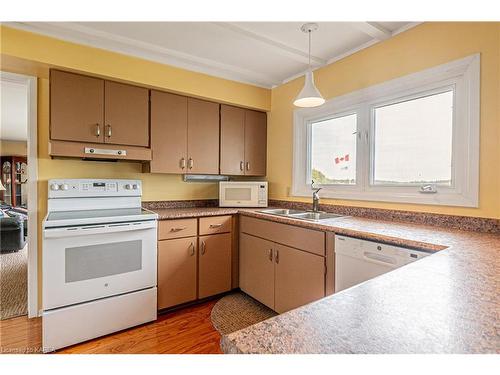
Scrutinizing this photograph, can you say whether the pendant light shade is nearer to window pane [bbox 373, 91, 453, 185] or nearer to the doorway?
window pane [bbox 373, 91, 453, 185]

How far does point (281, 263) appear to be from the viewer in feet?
7.07

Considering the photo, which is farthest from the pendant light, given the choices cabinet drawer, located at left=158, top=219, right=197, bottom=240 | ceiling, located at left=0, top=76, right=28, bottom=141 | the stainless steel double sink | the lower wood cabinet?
ceiling, located at left=0, top=76, right=28, bottom=141

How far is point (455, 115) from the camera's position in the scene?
1739 mm

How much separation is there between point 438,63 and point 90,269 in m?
2.75

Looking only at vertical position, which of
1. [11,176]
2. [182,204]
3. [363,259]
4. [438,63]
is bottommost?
[363,259]

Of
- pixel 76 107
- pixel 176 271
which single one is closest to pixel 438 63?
pixel 176 271

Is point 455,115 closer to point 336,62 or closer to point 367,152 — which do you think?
point 367,152

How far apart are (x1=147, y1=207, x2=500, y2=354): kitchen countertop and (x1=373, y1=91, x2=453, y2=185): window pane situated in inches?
41.6

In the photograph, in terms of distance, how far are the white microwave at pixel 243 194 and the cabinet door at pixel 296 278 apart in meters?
0.77

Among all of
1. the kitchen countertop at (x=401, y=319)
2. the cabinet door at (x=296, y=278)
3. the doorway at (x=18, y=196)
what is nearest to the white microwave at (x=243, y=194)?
the cabinet door at (x=296, y=278)

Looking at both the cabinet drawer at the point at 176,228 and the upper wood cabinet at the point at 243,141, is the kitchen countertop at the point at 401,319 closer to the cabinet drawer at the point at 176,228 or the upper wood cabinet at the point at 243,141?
the cabinet drawer at the point at 176,228

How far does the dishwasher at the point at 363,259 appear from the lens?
142 centimetres

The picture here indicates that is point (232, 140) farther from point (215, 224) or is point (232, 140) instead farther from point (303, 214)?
point (303, 214)

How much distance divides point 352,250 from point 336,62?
67.7 inches
